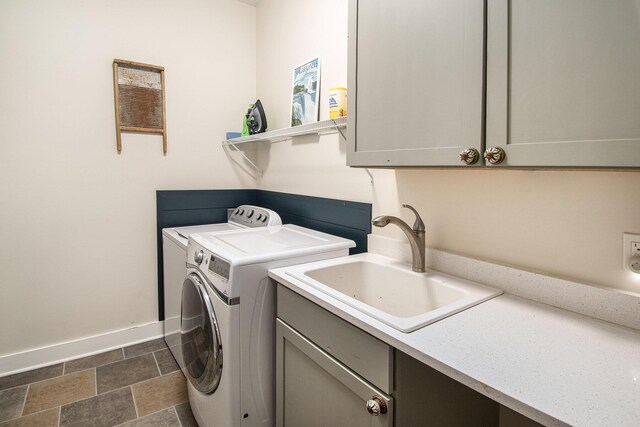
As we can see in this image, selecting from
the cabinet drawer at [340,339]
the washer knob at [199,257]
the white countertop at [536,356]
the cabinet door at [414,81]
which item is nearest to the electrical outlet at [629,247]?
the white countertop at [536,356]

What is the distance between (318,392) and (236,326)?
16.3 inches

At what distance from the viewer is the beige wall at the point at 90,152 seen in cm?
209

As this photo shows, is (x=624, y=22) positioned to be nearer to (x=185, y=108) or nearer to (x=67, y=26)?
(x=185, y=108)

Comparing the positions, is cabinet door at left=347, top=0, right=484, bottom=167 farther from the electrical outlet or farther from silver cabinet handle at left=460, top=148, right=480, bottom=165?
the electrical outlet

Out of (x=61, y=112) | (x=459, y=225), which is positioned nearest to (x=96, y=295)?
(x=61, y=112)

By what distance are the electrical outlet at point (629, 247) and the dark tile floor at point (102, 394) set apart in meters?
1.94

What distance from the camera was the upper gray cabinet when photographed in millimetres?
740

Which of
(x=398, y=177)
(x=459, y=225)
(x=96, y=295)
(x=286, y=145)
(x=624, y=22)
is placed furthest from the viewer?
(x=286, y=145)

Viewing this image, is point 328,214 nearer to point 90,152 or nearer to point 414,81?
point 414,81

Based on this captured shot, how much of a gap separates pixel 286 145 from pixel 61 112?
1440 millimetres

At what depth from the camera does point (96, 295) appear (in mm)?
2389

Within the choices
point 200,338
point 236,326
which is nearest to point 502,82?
point 236,326

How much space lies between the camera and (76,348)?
2.33 metres

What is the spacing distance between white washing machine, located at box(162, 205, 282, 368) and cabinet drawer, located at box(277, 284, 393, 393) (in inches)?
37.1
